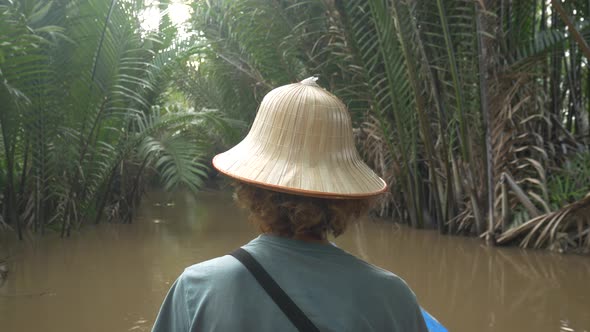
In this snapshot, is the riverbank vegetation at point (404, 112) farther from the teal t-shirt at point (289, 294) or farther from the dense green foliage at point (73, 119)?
the teal t-shirt at point (289, 294)

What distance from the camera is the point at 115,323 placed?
3695 mm

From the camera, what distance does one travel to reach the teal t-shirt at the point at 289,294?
3.35ft

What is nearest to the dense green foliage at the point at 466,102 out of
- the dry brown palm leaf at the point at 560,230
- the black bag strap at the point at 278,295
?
the dry brown palm leaf at the point at 560,230

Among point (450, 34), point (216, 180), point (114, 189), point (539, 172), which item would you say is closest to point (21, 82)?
point (114, 189)

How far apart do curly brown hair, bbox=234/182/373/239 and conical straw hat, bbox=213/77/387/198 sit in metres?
0.02

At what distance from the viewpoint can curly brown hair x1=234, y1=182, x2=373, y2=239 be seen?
1136mm

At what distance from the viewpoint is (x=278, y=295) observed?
3.36ft

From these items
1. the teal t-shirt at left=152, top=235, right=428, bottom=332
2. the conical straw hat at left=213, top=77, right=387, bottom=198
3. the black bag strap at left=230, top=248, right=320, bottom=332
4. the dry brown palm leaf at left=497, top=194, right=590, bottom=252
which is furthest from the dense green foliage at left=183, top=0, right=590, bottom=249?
the black bag strap at left=230, top=248, right=320, bottom=332

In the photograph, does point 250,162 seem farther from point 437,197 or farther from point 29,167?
point 29,167

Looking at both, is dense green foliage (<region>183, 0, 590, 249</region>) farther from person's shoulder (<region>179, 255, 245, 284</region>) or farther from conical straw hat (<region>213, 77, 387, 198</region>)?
person's shoulder (<region>179, 255, 245, 284</region>)

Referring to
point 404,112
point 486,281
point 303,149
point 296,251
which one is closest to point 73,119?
point 404,112

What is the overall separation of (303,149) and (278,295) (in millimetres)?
298

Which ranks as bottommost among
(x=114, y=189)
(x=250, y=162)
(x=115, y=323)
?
(x=115, y=323)

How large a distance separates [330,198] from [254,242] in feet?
0.53
